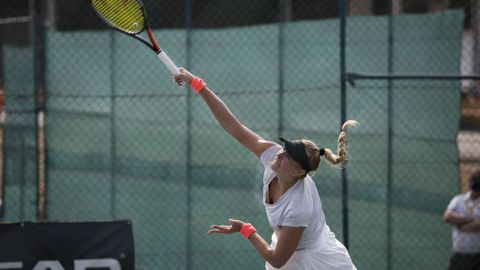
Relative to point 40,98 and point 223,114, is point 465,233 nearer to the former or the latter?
point 223,114

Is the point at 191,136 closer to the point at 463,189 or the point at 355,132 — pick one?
the point at 355,132

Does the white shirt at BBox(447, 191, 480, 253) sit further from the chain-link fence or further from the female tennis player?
the female tennis player

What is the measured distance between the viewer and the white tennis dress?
434cm

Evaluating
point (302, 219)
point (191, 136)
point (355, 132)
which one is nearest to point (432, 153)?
point (355, 132)

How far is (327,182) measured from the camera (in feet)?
22.9

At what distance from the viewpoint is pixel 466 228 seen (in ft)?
22.7

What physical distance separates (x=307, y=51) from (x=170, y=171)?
1.65 meters

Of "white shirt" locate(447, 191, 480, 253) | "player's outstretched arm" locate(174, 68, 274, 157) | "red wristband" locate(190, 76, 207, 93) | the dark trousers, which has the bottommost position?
the dark trousers

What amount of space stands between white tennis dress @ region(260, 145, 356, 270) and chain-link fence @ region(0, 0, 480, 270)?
2.32 metres

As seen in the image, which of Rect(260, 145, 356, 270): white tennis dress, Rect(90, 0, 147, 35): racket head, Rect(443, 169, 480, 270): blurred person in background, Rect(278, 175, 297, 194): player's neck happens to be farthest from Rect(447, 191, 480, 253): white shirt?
Rect(90, 0, 147, 35): racket head

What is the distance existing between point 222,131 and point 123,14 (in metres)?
2.14

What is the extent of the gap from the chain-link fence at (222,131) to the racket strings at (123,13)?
5.30ft

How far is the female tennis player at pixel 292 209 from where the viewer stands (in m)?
4.32

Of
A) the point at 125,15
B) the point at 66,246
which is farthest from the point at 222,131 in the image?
the point at 125,15
